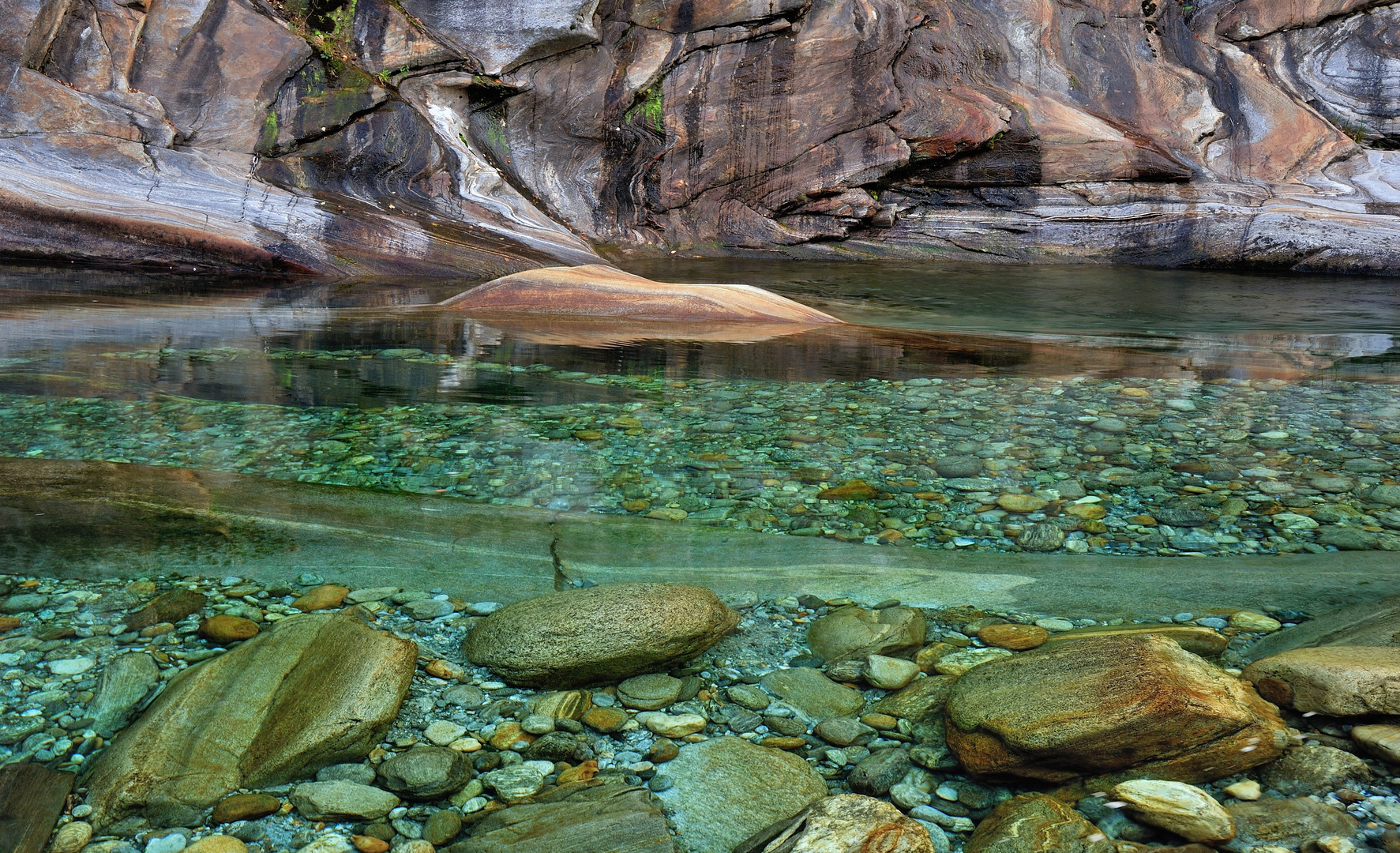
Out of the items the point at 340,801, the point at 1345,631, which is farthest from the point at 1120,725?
the point at 340,801

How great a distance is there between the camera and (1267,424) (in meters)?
4.05

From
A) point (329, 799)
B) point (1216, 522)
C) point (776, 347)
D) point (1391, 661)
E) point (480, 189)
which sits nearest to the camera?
point (329, 799)

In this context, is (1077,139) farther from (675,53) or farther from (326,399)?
(326,399)

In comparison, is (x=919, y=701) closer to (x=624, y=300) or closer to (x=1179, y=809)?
(x=1179, y=809)

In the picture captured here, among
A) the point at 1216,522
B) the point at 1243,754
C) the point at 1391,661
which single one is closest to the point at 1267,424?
the point at 1216,522

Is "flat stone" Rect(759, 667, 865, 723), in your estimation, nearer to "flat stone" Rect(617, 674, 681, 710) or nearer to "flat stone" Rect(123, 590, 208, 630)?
"flat stone" Rect(617, 674, 681, 710)

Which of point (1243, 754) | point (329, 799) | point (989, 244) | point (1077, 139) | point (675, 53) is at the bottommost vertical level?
point (329, 799)

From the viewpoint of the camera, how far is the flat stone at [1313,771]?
1.69m

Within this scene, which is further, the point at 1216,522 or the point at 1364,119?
the point at 1364,119

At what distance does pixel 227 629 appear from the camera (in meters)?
2.28

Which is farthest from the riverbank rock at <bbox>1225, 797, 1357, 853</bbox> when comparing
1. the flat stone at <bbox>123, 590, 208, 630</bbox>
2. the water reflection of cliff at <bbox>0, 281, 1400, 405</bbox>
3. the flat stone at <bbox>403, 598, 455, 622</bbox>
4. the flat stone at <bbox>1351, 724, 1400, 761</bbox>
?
the water reflection of cliff at <bbox>0, 281, 1400, 405</bbox>

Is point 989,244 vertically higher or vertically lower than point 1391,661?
higher

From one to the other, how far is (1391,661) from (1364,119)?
1563 cm

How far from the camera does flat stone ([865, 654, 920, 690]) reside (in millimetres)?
2121
